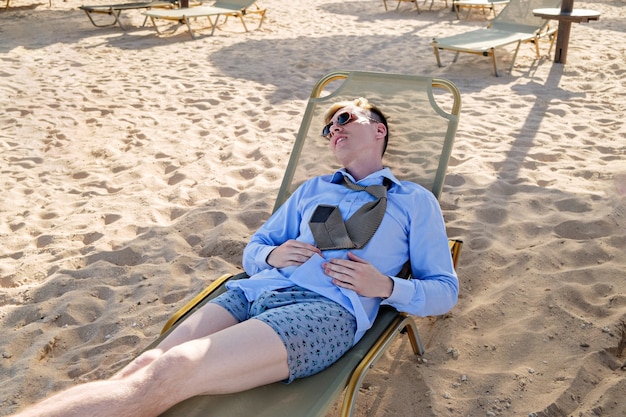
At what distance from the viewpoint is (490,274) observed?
3170 millimetres

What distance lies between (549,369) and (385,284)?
0.80 m

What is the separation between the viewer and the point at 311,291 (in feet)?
7.38

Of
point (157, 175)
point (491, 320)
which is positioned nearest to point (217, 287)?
point (491, 320)

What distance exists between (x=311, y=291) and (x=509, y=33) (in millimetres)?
6853

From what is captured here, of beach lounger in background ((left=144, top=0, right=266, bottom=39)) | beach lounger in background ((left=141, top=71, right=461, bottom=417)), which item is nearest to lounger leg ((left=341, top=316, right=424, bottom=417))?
beach lounger in background ((left=141, top=71, right=461, bottom=417))

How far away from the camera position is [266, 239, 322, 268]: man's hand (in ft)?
7.60

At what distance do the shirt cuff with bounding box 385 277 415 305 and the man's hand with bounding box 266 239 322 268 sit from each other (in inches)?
12.5

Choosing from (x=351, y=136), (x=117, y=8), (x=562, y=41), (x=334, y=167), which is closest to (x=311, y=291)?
(x=351, y=136)

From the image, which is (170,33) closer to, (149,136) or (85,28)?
(85,28)

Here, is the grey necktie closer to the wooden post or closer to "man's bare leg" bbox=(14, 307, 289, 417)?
"man's bare leg" bbox=(14, 307, 289, 417)

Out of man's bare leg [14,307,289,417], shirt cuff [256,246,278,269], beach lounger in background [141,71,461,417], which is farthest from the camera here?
shirt cuff [256,246,278,269]

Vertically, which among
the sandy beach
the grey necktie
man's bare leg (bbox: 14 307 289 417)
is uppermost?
the grey necktie

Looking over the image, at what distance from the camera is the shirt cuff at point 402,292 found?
220cm

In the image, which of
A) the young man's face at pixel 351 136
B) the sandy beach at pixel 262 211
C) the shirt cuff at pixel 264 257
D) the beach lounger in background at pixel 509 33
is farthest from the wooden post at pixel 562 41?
the shirt cuff at pixel 264 257
